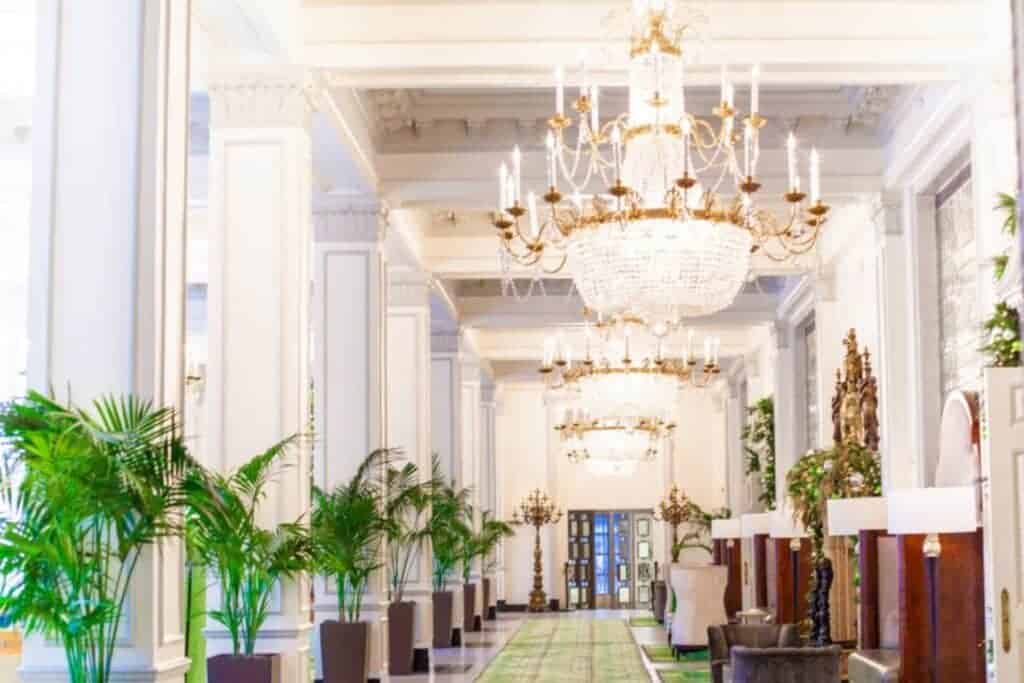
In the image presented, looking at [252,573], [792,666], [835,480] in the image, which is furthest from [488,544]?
[252,573]

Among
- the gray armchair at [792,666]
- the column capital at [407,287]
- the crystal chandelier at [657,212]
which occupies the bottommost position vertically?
the gray armchair at [792,666]

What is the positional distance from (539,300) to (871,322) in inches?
302

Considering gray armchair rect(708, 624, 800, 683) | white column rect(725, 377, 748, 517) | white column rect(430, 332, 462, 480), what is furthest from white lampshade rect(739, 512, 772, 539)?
white column rect(725, 377, 748, 517)

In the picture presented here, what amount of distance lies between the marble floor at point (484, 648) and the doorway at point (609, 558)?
5.82 ft

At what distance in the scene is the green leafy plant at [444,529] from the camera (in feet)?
56.2

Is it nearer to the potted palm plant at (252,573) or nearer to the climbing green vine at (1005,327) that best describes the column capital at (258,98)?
the potted palm plant at (252,573)

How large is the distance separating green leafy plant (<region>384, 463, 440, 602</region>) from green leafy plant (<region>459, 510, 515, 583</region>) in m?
3.14

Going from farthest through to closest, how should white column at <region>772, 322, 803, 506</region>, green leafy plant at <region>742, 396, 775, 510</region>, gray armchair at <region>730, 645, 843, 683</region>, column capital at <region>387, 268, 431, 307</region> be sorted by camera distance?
green leafy plant at <region>742, 396, 775, 510</region> → white column at <region>772, 322, 803, 506</region> → column capital at <region>387, 268, 431, 307</region> → gray armchair at <region>730, 645, 843, 683</region>

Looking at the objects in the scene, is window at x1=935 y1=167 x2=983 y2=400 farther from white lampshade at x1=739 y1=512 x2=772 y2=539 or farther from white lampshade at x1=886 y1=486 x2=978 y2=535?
white lampshade at x1=739 y1=512 x2=772 y2=539

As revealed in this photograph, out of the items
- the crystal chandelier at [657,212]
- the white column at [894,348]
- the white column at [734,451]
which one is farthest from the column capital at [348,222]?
the white column at [734,451]

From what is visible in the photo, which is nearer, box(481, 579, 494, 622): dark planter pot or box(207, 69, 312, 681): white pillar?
box(207, 69, 312, 681): white pillar

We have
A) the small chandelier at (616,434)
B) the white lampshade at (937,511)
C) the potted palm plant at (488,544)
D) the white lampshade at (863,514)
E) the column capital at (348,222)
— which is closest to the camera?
the white lampshade at (937,511)

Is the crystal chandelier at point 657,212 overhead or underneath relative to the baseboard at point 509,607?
overhead

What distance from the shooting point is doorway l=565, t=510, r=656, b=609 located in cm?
3303
